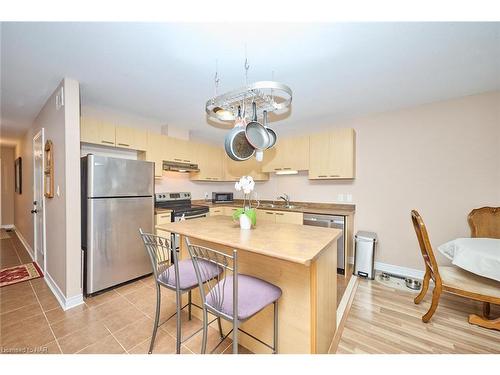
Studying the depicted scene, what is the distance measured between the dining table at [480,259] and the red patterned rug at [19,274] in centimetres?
484

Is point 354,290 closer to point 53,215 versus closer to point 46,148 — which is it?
point 53,215

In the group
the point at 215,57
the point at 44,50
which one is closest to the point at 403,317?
the point at 215,57

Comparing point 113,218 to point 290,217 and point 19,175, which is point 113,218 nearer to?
point 290,217

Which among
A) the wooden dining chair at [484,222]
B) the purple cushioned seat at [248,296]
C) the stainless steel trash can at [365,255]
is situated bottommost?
the stainless steel trash can at [365,255]

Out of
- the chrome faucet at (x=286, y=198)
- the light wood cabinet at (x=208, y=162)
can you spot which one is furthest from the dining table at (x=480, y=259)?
the light wood cabinet at (x=208, y=162)

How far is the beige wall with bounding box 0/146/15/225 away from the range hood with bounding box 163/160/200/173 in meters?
5.46

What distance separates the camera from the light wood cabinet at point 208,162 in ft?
13.3

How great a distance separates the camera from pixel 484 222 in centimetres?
228

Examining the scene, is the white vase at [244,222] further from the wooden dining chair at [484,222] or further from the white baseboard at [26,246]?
the white baseboard at [26,246]

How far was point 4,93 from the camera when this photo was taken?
2361mm

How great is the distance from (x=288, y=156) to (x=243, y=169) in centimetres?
107

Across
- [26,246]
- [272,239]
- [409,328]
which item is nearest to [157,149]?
[272,239]

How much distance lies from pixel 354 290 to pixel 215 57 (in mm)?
2894

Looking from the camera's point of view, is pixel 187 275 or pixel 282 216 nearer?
pixel 187 275
